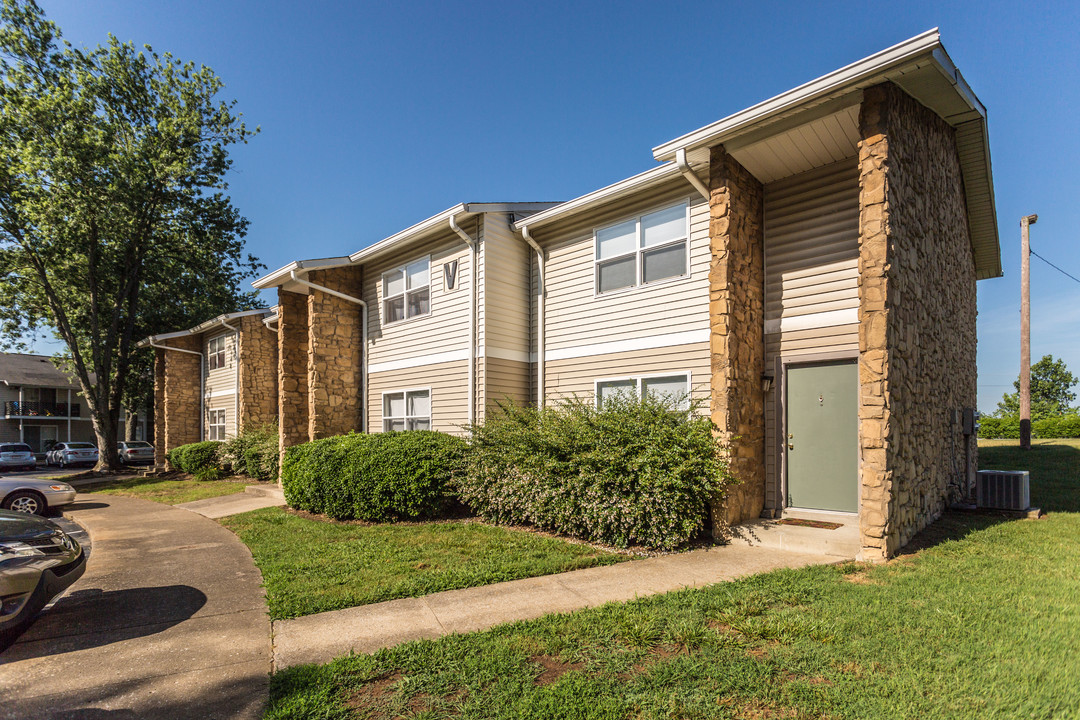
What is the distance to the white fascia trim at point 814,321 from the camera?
7066 millimetres

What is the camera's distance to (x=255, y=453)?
15.4 meters

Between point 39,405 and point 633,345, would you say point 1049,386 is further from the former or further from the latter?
point 39,405

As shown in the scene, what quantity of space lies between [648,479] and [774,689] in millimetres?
3463

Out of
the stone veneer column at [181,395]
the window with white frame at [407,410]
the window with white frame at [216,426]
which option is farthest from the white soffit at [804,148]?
the stone veneer column at [181,395]

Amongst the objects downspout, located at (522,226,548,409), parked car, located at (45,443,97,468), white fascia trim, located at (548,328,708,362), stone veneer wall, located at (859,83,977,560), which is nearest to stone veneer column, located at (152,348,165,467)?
parked car, located at (45,443,97,468)

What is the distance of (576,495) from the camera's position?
282 inches

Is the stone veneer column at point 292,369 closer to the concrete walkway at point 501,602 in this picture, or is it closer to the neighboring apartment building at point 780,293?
the neighboring apartment building at point 780,293

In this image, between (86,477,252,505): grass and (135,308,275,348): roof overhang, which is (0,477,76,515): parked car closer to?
(86,477,252,505): grass

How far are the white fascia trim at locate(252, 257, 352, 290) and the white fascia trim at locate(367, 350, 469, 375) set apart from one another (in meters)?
2.69

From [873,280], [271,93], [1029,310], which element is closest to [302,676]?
[873,280]

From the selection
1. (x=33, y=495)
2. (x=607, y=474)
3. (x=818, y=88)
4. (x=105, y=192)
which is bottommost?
(x=33, y=495)

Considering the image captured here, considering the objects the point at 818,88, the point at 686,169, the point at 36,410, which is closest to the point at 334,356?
the point at 686,169

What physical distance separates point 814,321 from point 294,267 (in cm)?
1131

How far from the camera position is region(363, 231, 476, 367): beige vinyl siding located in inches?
442
